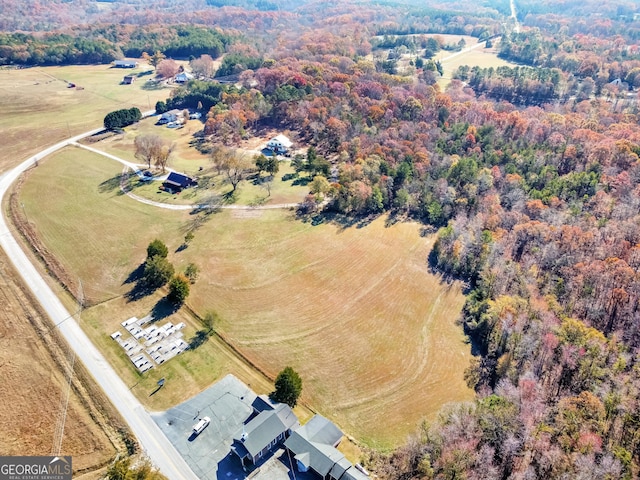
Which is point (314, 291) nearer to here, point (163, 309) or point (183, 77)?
point (163, 309)

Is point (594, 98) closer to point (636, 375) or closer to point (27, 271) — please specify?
point (636, 375)

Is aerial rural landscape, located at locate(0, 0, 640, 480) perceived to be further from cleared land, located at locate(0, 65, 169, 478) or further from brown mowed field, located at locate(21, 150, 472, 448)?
brown mowed field, located at locate(21, 150, 472, 448)

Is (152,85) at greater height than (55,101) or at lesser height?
greater

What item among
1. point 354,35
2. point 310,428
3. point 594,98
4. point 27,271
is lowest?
point 310,428

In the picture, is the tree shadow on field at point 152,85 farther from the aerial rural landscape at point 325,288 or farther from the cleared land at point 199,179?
the cleared land at point 199,179

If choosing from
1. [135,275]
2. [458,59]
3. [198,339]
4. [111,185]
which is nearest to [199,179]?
[111,185]

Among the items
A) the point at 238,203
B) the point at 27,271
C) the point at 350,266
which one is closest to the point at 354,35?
the point at 238,203
